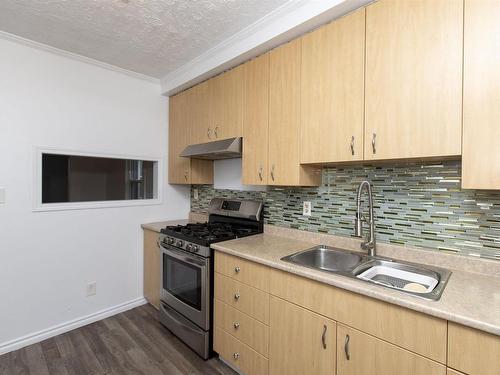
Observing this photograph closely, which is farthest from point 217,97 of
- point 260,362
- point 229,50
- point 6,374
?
point 6,374

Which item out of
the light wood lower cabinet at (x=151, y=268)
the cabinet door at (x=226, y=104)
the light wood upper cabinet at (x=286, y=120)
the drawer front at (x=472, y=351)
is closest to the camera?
the drawer front at (x=472, y=351)

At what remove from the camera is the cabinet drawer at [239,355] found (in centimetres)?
170

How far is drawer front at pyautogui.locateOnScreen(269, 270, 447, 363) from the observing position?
1.05 metres

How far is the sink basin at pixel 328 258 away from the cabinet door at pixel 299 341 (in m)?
0.36

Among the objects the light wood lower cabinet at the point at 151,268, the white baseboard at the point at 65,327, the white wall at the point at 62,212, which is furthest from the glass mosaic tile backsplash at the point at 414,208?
the white baseboard at the point at 65,327

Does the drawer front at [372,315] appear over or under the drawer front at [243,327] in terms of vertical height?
over

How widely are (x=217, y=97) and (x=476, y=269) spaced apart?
2220mm

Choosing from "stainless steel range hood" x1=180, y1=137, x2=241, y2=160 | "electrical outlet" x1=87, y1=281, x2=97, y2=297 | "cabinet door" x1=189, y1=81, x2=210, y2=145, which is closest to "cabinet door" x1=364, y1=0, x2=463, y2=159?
"stainless steel range hood" x1=180, y1=137, x2=241, y2=160

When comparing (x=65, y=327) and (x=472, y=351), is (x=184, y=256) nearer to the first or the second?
(x=65, y=327)

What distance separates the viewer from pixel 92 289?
258 centimetres

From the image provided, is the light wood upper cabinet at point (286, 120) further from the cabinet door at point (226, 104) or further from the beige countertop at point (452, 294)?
the beige countertop at point (452, 294)

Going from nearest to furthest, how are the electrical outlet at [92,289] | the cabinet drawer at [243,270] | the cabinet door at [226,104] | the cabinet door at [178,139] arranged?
1. the cabinet drawer at [243,270]
2. the cabinet door at [226,104]
3. the electrical outlet at [92,289]
4. the cabinet door at [178,139]

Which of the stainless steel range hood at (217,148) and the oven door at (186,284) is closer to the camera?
the oven door at (186,284)

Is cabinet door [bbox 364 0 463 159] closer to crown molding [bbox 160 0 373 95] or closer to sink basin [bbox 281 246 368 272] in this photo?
crown molding [bbox 160 0 373 95]
